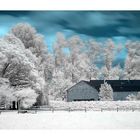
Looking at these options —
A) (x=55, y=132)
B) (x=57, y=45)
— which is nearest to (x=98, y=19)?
(x=57, y=45)

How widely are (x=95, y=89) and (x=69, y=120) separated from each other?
2.23ft

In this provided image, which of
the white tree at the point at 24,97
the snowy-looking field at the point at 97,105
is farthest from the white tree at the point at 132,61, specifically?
the white tree at the point at 24,97

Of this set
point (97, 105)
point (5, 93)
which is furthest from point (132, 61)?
point (5, 93)

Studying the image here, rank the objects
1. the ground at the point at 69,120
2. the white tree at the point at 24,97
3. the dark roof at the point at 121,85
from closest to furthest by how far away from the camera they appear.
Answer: the ground at the point at 69,120 < the dark roof at the point at 121,85 < the white tree at the point at 24,97

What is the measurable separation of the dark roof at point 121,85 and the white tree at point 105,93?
0.19ft

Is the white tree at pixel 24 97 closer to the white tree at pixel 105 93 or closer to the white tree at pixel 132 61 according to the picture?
the white tree at pixel 105 93

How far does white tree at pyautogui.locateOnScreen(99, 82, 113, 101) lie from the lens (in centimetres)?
725

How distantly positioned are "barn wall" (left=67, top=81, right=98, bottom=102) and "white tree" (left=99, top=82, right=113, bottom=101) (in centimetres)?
12

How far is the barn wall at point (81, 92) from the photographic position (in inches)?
288

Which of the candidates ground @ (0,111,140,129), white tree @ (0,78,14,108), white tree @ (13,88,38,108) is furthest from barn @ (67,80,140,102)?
white tree @ (0,78,14,108)

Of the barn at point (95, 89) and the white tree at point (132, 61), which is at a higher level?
the white tree at point (132, 61)

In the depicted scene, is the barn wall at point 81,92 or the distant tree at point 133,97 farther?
the barn wall at point 81,92

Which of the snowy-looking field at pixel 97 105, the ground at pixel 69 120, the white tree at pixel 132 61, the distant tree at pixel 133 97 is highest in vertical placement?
Answer: the white tree at pixel 132 61

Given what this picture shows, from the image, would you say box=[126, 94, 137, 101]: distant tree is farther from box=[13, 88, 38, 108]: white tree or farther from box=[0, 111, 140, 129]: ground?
box=[13, 88, 38, 108]: white tree
